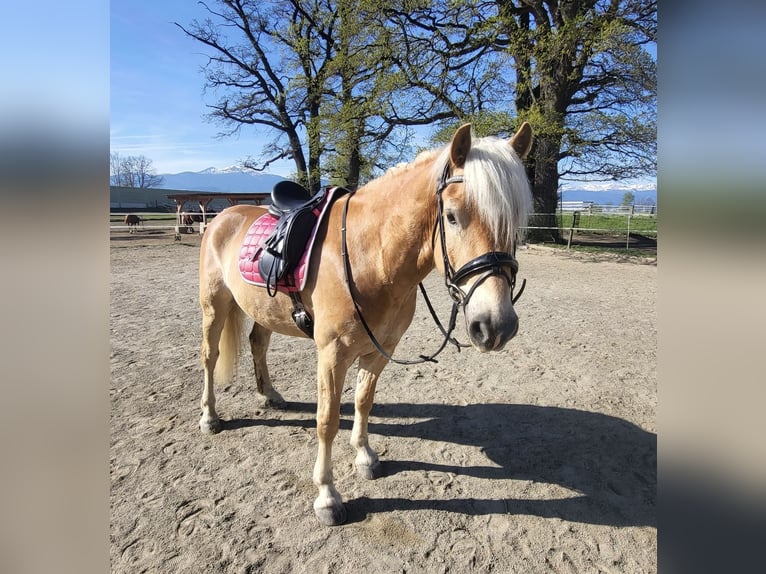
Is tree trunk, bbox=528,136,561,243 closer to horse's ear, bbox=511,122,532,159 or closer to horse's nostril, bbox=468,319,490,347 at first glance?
horse's ear, bbox=511,122,532,159

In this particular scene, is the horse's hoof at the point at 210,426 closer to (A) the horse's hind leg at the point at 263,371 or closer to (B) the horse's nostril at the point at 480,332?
(A) the horse's hind leg at the point at 263,371

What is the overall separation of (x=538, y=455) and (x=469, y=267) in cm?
200

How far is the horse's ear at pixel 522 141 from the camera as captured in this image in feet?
6.59

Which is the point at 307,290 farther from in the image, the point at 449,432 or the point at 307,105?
the point at 307,105

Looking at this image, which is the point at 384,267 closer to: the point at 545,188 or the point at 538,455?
the point at 538,455

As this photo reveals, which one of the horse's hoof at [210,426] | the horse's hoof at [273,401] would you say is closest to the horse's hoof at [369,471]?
the horse's hoof at [273,401]

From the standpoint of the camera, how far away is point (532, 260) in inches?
481

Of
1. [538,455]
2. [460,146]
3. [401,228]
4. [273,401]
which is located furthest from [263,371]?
[460,146]

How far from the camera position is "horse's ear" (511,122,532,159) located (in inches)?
79.0

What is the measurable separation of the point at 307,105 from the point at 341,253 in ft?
65.6

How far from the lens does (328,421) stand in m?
2.43

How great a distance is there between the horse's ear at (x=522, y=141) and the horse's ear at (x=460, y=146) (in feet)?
1.09
